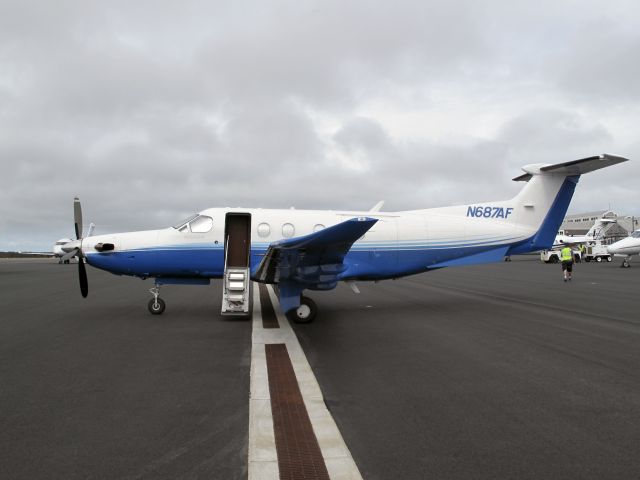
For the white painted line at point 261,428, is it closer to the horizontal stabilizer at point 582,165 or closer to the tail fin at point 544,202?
the tail fin at point 544,202

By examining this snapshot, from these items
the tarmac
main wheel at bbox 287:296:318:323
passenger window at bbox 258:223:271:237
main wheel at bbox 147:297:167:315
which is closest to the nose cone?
the tarmac

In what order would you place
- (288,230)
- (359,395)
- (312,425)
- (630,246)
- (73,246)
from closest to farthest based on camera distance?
(312,425) → (359,395) → (73,246) → (288,230) → (630,246)

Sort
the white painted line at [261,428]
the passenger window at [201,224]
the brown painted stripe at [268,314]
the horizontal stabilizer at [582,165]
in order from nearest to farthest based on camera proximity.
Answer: the white painted line at [261,428]
the brown painted stripe at [268,314]
the passenger window at [201,224]
the horizontal stabilizer at [582,165]

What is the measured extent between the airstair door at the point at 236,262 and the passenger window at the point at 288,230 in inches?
34.6

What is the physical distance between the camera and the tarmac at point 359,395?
3.03 metres

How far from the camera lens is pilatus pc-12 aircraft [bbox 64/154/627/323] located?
30.0ft

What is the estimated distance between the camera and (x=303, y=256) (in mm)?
8578

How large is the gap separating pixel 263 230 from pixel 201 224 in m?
1.57

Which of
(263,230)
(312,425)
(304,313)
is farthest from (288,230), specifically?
(312,425)

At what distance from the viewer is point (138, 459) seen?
3027 millimetres

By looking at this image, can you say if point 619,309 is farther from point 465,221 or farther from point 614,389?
point 614,389

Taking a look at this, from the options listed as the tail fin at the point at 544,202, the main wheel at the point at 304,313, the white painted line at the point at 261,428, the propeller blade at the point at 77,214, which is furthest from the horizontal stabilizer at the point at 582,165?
the propeller blade at the point at 77,214

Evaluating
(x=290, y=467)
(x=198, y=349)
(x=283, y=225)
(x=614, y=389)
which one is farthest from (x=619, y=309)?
(x=290, y=467)

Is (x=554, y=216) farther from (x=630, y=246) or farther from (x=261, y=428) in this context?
(x=630, y=246)
